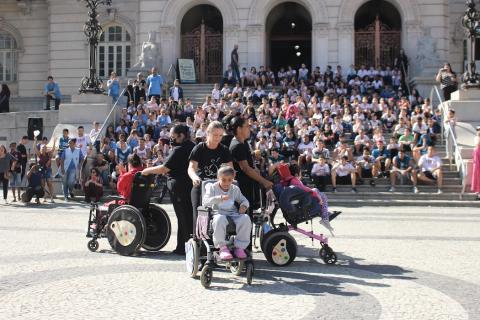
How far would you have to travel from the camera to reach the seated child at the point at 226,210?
7402 mm

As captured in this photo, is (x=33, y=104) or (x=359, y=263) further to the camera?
(x=33, y=104)

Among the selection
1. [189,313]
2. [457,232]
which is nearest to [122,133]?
[457,232]

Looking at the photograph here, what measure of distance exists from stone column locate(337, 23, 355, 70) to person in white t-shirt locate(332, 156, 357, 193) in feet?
40.0

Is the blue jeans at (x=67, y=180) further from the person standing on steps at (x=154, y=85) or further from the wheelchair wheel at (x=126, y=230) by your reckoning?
the wheelchair wheel at (x=126, y=230)

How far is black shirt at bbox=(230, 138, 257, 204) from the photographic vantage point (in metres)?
8.67

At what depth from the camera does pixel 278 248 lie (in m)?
8.58

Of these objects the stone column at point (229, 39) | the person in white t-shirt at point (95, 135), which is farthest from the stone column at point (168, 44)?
the person in white t-shirt at point (95, 135)

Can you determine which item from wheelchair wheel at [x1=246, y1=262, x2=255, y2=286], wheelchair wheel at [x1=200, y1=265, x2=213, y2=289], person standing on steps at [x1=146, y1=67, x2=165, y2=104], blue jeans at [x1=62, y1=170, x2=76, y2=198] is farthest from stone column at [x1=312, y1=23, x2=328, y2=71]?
wheelchair wheel at [x1=200, y1=265, x2=213, y2=289]

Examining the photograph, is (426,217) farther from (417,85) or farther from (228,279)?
(417,85)

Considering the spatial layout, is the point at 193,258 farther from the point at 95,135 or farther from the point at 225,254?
the point at 95,135

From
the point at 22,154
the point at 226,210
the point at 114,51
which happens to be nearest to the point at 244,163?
the point at 226,210

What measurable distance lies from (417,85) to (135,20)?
14804 mm

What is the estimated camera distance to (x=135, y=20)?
1330 inches

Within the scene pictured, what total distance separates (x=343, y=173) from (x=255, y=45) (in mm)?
13318
